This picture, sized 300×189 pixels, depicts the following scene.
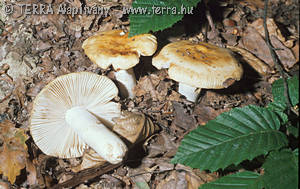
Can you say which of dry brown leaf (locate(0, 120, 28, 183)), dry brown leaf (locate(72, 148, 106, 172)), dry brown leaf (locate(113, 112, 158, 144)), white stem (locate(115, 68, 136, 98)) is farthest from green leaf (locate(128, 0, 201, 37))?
dry brown leaf (locate(0, 120, 28, 183))

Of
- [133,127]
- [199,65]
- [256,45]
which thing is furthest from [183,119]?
[256,45]

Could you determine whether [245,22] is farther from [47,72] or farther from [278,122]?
[47,72]

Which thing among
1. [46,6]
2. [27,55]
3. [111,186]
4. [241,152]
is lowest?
[111,186]

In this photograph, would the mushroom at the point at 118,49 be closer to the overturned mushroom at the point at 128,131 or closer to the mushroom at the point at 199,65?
the mushroom at the point at 199,65

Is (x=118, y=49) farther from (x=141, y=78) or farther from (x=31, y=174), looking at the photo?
(x=31, y=174)

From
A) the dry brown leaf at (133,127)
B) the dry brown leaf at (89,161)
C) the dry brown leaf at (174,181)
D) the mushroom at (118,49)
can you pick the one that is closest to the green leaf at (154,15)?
the mushroom at (118,49)

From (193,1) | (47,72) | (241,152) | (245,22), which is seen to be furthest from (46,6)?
(241,152)

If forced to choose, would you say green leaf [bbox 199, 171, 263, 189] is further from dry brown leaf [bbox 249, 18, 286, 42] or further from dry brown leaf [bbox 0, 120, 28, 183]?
dry brown leaf [bbox 249, 18, 286, 42]
